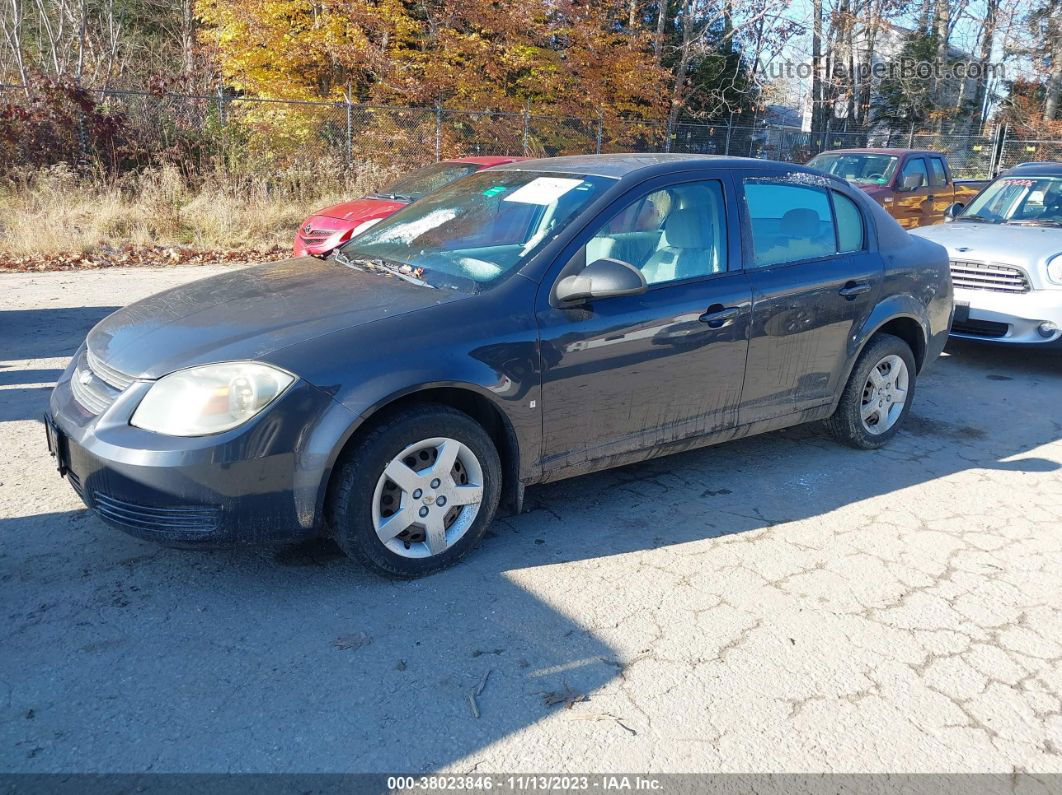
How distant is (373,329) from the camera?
338 centimetres

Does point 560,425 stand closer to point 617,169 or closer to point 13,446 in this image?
point 617,169

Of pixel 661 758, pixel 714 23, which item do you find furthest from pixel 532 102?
pixel 661 758

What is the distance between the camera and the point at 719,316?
13.8ft

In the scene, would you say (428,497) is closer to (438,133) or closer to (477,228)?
(477,228)

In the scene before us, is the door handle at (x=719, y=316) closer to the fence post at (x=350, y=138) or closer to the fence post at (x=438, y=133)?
the fence post at (x=350, y=138)

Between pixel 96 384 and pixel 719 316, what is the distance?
277cm

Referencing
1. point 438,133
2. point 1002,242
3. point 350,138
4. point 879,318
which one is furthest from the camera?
point 438,133

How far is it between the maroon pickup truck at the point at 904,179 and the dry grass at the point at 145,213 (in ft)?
29.4

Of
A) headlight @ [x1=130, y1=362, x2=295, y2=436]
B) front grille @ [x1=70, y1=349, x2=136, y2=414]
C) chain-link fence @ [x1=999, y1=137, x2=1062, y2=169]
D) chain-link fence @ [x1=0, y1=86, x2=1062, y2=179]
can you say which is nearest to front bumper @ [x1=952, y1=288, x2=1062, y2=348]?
headlight @ [x1=130, y1=362, x2=295, y2=436]

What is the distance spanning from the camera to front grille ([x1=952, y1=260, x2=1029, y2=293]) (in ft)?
23.9

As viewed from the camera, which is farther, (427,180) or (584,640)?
(427,180)

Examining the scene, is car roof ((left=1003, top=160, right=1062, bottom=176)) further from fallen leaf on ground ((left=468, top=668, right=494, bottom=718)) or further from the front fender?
fallen leaf on ground ((left=468, top=668, right=494, bottom=718))

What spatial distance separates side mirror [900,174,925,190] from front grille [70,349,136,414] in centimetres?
1185

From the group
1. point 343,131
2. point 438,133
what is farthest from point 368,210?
point 438,133
